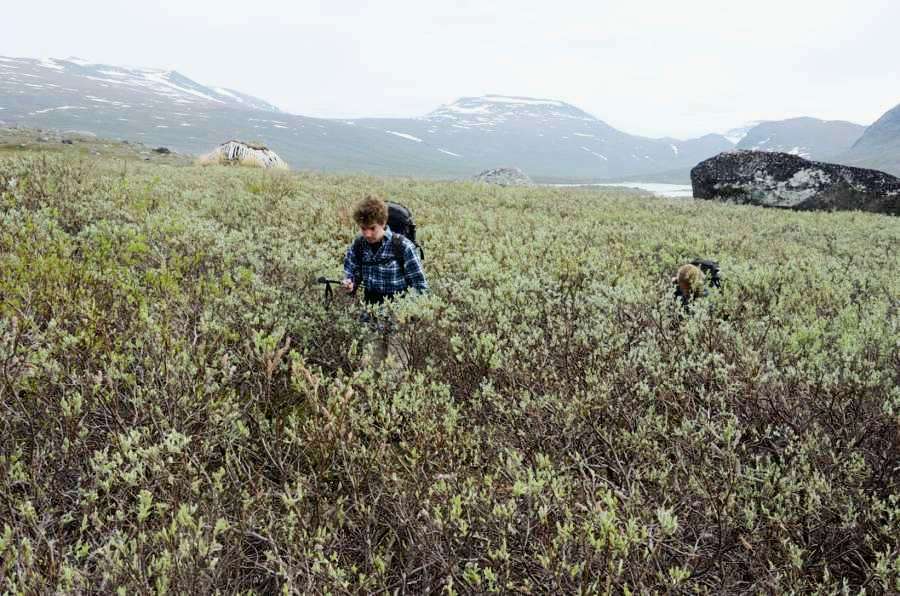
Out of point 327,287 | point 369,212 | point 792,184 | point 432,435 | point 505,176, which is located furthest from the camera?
point 505,176

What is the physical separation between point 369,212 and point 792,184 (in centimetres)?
2008

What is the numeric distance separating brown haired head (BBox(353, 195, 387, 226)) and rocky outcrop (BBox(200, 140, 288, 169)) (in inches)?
850

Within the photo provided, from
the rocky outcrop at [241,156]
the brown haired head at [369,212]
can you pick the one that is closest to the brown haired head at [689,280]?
the brown haired head at [369,212]

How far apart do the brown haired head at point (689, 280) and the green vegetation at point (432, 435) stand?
7.7 inches

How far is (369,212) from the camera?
510 centimetres

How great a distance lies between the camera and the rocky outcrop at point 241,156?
2530 centimetres

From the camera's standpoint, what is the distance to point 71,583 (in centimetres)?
218

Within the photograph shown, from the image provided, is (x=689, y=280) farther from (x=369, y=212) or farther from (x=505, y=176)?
(x=505, y=176)

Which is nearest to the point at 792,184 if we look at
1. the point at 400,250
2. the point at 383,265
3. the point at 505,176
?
the point at 505,176

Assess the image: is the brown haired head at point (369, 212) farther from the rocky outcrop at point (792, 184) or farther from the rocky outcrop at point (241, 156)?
the rocky outcrop at point (241, 156)

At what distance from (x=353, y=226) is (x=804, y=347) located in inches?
263

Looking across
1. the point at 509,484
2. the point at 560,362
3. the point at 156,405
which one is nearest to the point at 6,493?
the point at 156,405

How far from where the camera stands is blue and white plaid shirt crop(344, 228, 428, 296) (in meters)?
5.45

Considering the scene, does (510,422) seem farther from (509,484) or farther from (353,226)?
(353,226)
